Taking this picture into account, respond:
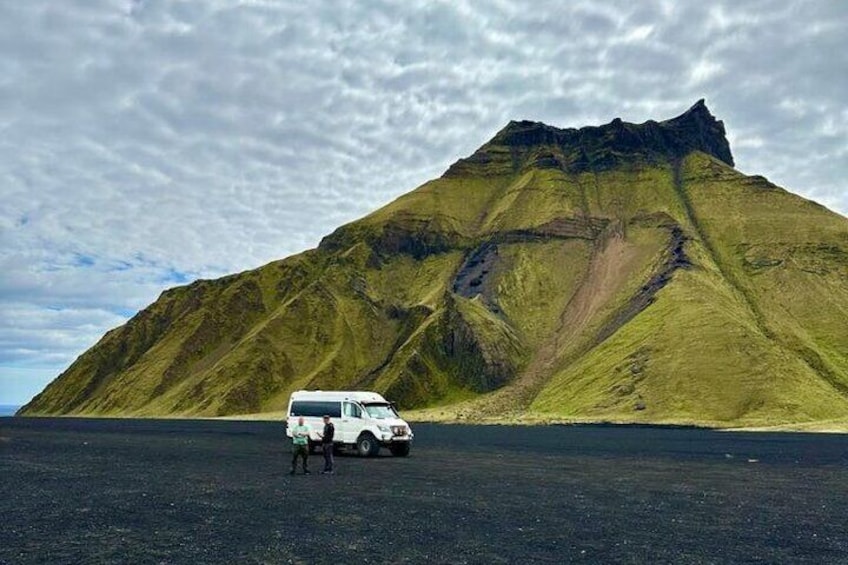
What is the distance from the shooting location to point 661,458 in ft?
160

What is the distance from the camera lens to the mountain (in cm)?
12281

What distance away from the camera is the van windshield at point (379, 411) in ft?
140

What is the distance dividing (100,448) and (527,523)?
1672 inches

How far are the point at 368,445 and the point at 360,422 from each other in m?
1.32

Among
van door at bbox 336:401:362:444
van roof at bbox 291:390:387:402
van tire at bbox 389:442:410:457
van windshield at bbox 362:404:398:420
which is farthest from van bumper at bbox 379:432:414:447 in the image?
van roof at bbox 291:390:387:402

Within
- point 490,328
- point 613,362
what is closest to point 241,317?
point 490,328

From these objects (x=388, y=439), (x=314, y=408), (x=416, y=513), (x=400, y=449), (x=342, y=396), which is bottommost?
(x=416, y=513)

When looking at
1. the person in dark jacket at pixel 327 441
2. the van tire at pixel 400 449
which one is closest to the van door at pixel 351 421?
the van tire at pixel 400 449

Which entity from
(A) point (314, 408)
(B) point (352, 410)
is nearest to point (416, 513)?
(B) point (352, 410)

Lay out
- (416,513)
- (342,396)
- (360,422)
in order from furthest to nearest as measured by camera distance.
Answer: (342,396) → (360,422) → (416,513)

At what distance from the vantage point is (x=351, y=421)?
1673 inches

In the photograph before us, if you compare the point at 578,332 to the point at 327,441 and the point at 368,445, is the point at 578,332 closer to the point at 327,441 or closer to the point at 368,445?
the point at 368,445

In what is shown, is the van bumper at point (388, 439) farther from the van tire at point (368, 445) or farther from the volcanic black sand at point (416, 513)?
the volcanic black sand at point (416, 513)

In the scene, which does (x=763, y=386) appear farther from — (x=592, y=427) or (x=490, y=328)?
(x=490, y=328)
